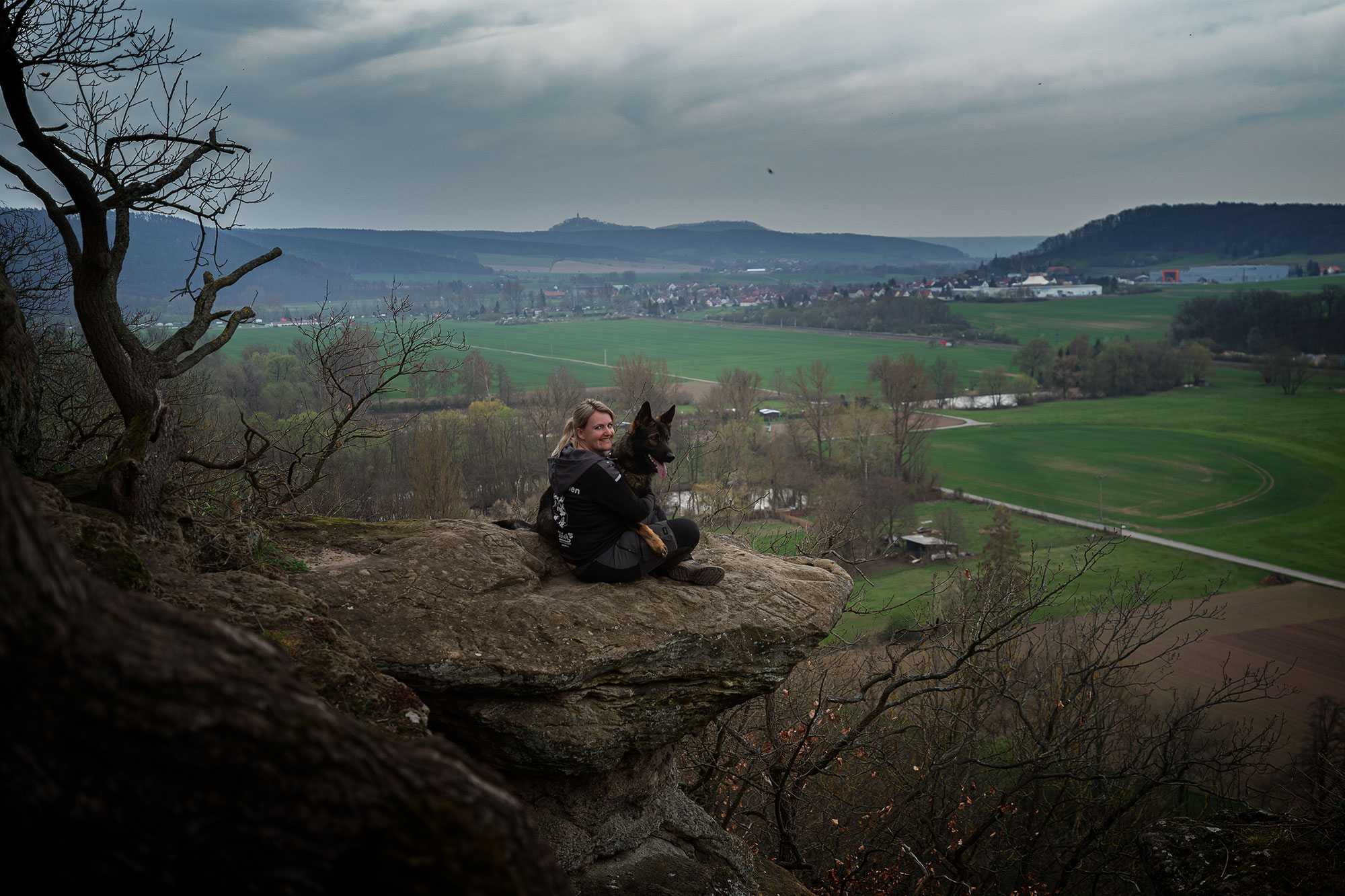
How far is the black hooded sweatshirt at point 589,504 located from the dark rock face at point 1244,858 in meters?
8.45

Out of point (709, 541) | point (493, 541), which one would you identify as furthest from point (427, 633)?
point (709, 541)

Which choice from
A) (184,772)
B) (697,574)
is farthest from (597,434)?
(184,772)

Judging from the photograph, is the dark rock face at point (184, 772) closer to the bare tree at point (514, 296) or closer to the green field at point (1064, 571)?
the green field at point (1064, 571)

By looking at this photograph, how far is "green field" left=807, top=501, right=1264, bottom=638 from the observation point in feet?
108

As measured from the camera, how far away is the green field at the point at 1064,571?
108 feet

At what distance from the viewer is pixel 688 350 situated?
9812 centimetres

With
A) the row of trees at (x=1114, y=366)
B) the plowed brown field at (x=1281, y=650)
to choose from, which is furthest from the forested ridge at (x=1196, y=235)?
the plowed brown field at (x=1281, y=650)

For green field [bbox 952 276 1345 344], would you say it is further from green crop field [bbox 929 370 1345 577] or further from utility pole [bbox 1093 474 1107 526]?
utility pole [bbox 1093 474 1107 526]

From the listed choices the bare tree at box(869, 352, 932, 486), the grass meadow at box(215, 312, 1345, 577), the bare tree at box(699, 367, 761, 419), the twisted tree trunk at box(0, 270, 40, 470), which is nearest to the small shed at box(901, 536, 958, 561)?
the bare tree at box(869, 352, 932, 486)

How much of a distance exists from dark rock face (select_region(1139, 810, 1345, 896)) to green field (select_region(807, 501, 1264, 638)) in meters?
18.0

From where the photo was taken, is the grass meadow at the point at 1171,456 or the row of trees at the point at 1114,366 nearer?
the grass meadow at the point at 1171,456

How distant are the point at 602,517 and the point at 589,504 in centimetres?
17

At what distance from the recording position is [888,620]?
32531mm

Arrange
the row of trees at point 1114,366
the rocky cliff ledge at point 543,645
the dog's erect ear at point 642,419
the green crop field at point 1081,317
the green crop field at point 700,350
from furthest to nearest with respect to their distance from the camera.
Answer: the green crop field at point 1081,317 < the green crop field at point 700,350 < the row of trees at point 1114,366 < the dog's erect ear at point 642,419 < the rocky cliff ledge at point 543,645
